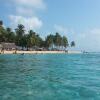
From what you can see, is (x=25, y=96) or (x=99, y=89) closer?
(x=25, y=96)

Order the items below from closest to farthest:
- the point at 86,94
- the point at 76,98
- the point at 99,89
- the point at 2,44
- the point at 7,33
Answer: the point at 76,98 < the point at 86,94 < the point at 99,89 < the point at 2,44 < the point at 7,33

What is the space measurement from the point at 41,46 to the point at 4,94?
167 m

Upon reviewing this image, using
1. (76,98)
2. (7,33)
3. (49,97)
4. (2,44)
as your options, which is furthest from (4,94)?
(7,33)

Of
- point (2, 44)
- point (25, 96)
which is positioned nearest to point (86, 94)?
point (25, 96)

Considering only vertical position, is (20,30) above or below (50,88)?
above

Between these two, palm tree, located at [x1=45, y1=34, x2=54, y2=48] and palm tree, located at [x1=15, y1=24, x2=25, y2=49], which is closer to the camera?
palm tree, located at [x1=15, y1=24, x2=25, y2=49]

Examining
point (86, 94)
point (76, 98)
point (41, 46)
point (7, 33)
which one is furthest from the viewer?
point (41, 46)

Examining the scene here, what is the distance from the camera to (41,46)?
185m

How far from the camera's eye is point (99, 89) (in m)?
20.4

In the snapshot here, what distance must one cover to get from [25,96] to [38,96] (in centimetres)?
83

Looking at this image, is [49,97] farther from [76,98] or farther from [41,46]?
[41,46]

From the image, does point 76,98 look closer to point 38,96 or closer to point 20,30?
point 38,96

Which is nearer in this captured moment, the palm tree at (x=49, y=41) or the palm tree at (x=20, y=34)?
the palm tree at (x=20, y=34)

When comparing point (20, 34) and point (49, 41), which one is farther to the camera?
point (49, 41)
